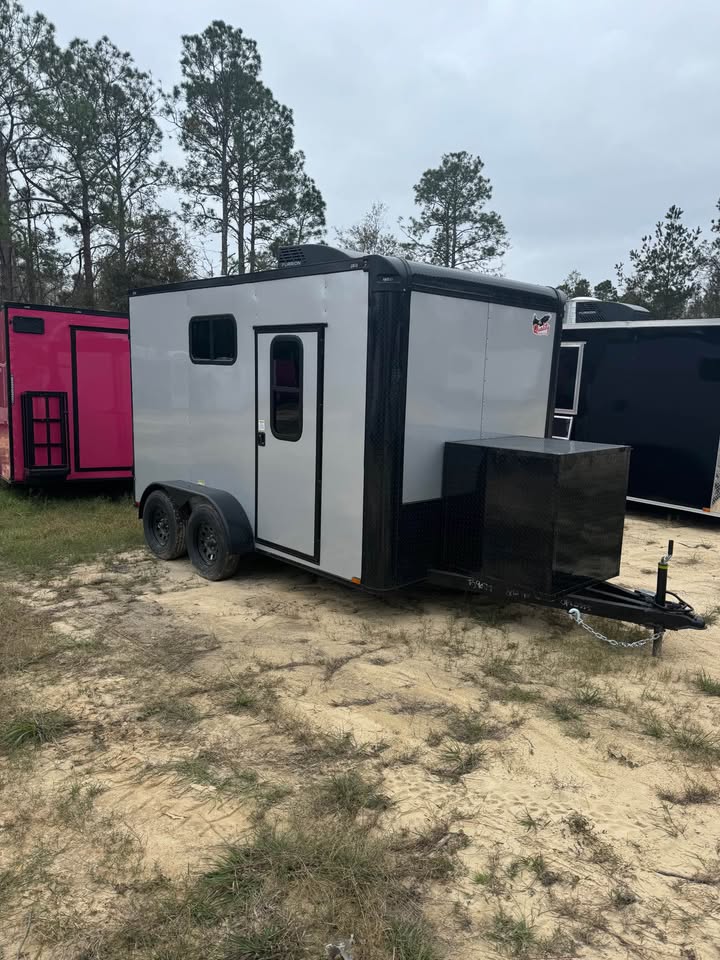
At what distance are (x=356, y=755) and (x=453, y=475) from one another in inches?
90.0

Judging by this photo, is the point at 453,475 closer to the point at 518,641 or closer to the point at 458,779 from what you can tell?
the point at 518,641

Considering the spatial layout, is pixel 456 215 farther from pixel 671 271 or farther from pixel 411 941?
pixel 411 941

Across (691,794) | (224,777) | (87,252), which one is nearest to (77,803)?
(224,777)

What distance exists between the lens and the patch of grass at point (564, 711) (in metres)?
3.82

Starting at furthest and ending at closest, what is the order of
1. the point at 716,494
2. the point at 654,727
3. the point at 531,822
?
the point at 716,494 < the point at 654,727 < the point at 531,822

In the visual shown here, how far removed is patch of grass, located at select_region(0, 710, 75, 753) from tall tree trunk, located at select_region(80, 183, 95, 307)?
2305 centimetres

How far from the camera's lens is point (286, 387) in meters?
5.58

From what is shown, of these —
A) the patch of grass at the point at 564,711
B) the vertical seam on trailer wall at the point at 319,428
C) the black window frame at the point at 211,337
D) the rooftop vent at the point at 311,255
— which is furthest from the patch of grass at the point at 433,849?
the black window frame at the point at 211,337

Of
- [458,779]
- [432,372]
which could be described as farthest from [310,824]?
[432,372]

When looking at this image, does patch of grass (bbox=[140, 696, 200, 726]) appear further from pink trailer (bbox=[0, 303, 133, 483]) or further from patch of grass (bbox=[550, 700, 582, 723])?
pink trailer (bbox=[0, 303, 133, 483])

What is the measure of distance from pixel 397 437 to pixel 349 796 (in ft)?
8.09

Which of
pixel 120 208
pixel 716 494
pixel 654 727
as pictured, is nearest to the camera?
pixel 654 727

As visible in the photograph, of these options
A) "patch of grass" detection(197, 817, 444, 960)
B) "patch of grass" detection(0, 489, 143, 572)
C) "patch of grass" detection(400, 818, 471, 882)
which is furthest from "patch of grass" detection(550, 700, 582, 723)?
"patch of grass" detection(0, 489, 143, 572)

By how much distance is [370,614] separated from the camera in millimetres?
5469
